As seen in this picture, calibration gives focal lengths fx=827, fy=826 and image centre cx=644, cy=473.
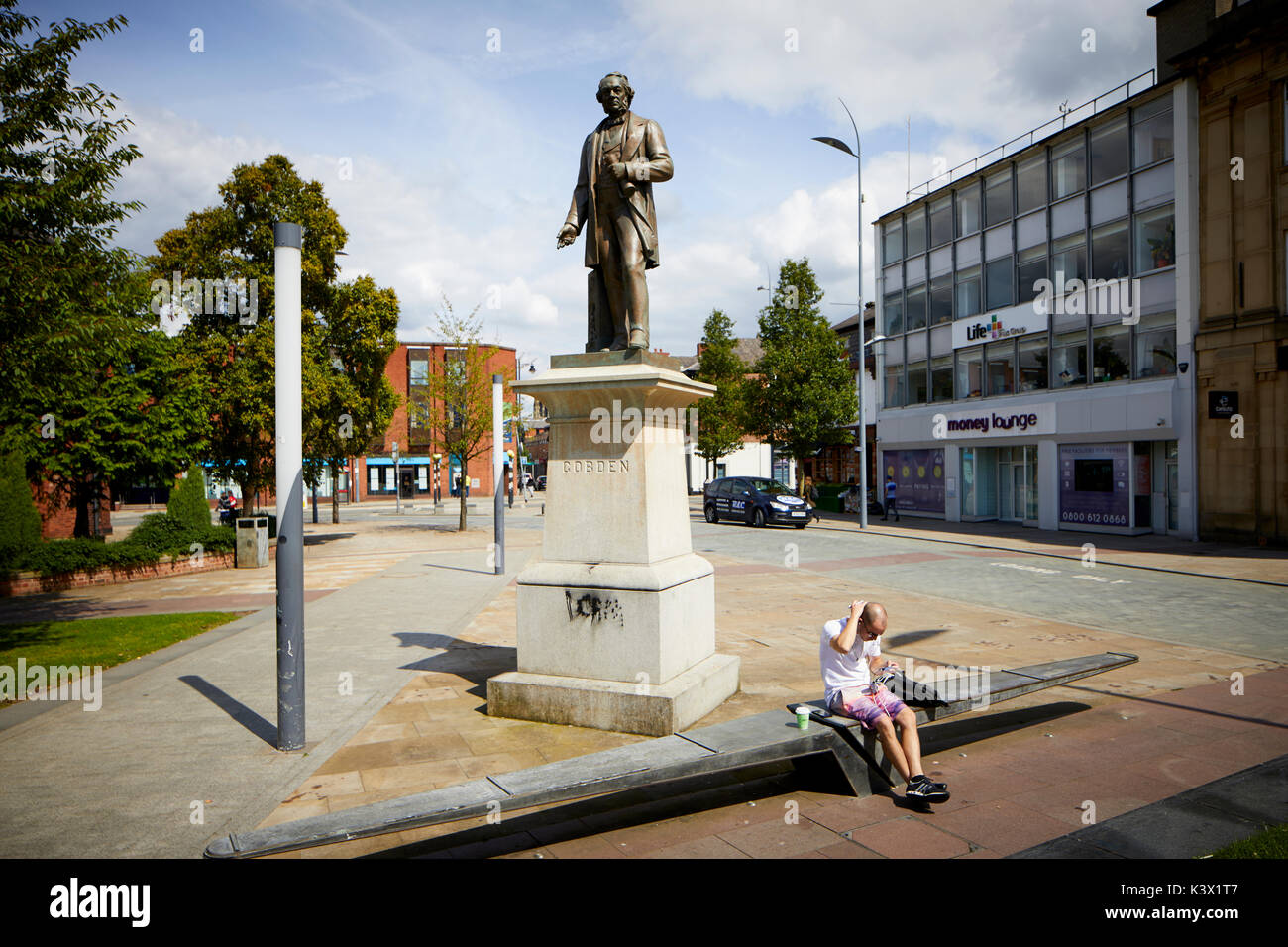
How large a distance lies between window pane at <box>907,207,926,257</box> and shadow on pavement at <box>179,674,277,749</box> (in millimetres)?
31640

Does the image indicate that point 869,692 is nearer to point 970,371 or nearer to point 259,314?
point 259,314

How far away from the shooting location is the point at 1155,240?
77.7ft

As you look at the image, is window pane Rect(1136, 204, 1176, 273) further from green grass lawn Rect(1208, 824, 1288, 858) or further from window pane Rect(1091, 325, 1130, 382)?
green grass lawn Rect(1208, 824, 1288, 858)

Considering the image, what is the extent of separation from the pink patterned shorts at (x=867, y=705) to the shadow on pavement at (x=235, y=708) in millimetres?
4060

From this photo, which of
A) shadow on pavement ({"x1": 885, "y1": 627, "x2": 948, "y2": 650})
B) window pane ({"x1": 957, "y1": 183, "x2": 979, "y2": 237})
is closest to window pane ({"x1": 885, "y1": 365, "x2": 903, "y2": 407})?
window pane ({"x1": 957, "y1": 183, "x2": 979, "y2": 237})

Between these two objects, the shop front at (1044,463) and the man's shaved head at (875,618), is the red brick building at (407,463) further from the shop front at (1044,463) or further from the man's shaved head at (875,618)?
the man's shaved head at (875,618)

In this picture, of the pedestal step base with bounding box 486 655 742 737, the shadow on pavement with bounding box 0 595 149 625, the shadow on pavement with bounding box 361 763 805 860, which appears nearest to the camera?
the shadow on pavement with bounding box 361 763 805 860

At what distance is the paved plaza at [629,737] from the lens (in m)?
4.51

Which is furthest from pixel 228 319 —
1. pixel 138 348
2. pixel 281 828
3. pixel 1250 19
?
pixel 1250 19

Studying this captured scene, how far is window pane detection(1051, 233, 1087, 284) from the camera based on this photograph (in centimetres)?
2608

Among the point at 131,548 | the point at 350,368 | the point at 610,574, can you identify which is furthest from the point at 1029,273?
the point at 131,548

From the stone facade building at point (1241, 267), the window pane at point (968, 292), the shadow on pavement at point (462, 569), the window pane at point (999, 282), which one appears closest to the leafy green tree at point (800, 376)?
the window pane at point (968, 292)

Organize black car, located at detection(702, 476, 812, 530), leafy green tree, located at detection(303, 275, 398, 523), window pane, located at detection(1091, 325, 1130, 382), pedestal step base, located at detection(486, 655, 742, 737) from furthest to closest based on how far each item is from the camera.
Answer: black car, located at detection(702, 476, 812, 530)
window pane, located at detection(1091, 325, 1130, 382)
leafy green tree, located at detection(303, 275, 398, 523)
pedestal step base, located at detection(486, 655, 742, 737)
